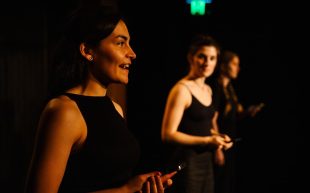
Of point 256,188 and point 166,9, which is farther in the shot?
point 256,188

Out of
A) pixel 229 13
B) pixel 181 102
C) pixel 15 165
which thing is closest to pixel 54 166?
pixel 181 102

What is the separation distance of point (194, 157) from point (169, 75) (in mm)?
1869

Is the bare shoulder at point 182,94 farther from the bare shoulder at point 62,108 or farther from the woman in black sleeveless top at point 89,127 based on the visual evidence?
the bare shoulder at point 62,108

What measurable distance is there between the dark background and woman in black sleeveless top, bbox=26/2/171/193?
142 centimetres

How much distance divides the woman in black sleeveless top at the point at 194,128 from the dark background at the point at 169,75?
106cm

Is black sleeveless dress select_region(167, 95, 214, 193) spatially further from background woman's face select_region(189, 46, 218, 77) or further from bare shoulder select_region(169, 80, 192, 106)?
background woman's face select_region(189, 46, 218, 77)

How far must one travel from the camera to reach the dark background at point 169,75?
2.75m

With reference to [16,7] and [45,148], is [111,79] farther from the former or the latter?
[16,7]

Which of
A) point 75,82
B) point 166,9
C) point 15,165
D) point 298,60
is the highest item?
point 166,9

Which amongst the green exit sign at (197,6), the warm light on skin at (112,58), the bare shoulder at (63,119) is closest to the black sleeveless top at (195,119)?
the warm light on skin at (112,58)

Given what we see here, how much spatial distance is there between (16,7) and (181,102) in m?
1.40

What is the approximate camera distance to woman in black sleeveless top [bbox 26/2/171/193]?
1.24 m

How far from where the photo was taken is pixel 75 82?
4.90ft

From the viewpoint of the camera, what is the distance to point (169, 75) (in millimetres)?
4348
